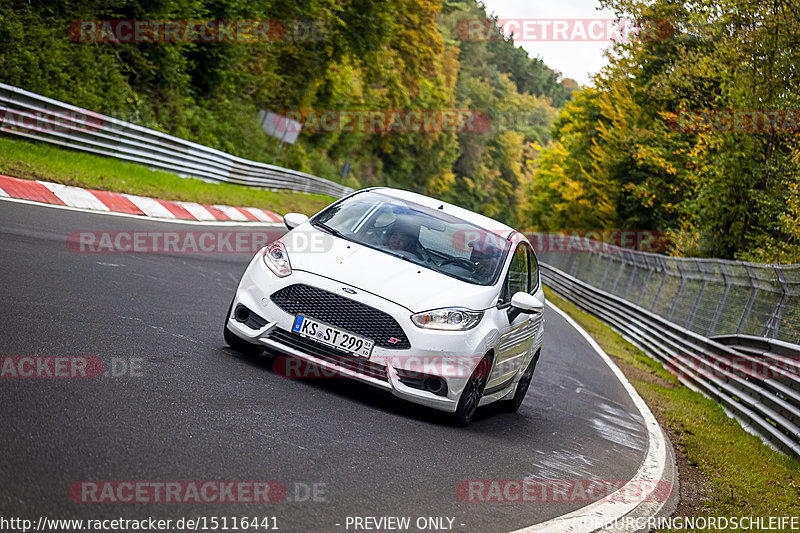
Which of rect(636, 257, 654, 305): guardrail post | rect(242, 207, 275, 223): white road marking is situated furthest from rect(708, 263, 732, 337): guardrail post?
rect(242, 207, 275, 223): white road marking

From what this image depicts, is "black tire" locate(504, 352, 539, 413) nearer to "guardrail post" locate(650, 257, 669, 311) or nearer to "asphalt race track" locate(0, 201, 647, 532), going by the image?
"asphalt race track" locate(0, 201, 647, 532)

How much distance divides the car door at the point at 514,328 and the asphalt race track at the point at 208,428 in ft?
1.56

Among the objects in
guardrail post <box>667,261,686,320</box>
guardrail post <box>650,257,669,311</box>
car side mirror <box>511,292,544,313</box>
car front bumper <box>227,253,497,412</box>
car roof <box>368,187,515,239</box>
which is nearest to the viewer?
car front bumper <box>227,253,497,412</box>

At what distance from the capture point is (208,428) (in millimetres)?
5277

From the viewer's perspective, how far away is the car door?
25.0 feet

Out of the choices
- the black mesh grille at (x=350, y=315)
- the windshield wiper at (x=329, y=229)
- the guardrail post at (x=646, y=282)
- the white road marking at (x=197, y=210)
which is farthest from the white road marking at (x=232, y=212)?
Answer: the black mesh grille at (x=350, y=315)

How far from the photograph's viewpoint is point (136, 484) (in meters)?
4.18

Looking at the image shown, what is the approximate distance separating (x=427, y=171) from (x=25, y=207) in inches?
2980

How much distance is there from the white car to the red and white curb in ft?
22.6

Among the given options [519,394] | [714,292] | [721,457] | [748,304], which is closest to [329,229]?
[519,394]

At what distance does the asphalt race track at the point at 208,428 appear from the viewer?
171 inches

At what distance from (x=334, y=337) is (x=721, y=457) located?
4.48 metres

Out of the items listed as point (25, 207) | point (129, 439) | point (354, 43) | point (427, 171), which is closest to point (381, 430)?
point (129, 439)

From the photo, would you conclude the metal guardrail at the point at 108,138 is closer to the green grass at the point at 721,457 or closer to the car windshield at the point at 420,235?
the car windshield at the point at 420,235
